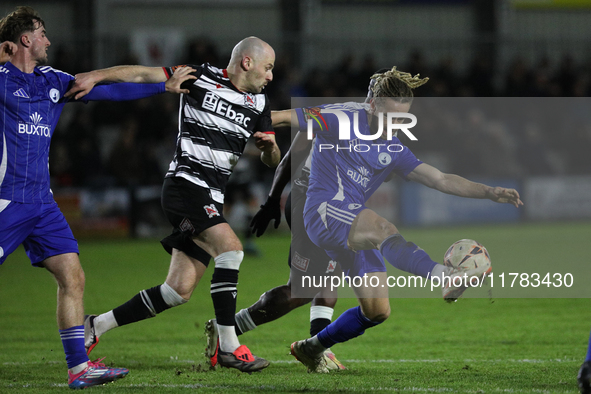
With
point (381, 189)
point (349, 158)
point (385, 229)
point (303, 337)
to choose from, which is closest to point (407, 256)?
point (385, 229)

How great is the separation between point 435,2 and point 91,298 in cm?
1737

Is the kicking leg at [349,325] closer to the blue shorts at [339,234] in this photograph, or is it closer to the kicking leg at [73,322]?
the blue shorts at [339,234]

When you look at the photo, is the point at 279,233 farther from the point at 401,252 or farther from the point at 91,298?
the point at 401,252

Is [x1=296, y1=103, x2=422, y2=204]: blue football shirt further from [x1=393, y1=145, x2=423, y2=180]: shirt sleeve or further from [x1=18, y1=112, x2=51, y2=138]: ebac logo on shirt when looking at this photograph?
[x1=18, y1=112, x2=51, y2=138]: ebac logo on shirt

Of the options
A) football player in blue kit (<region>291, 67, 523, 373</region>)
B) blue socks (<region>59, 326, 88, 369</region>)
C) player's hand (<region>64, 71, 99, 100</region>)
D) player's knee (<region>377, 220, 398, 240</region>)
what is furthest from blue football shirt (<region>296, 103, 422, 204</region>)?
blue socks (<region>59, 326, 88, 369</region>)

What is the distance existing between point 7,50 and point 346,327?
8.72 ft

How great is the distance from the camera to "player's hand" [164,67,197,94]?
14.9 feet

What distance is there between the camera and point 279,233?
16312 mm

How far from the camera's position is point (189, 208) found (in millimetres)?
4645

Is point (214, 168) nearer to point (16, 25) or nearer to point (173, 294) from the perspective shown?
point (173, 294)

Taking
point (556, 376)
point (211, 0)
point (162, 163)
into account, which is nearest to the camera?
point (556, 376)

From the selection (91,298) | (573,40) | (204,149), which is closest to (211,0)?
(573,40)

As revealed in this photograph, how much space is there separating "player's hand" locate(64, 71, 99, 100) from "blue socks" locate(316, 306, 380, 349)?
6.92 ft

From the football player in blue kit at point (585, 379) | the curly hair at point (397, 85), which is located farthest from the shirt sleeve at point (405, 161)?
the football player in blue kit at point (585, 379)
